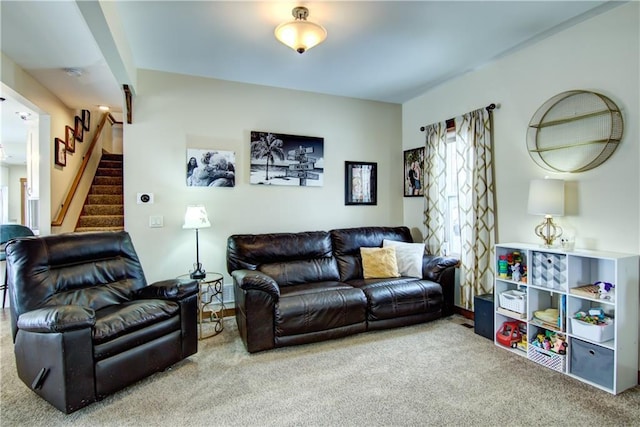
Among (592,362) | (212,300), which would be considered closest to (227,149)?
(212,300)

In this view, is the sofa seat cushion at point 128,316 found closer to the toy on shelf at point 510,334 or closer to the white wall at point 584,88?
the toy on shelf at point 510,334

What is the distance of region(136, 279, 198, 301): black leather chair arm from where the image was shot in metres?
2.52

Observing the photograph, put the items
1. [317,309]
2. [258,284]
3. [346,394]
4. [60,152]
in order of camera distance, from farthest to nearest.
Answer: [60,152]
[317,309]
[258,284]
[346,394]

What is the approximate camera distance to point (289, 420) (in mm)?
1884

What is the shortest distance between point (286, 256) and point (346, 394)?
1.69 metres

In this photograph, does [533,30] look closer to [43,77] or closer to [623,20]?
[623,20]

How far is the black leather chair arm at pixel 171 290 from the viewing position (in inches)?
99.2

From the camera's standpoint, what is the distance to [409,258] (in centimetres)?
374

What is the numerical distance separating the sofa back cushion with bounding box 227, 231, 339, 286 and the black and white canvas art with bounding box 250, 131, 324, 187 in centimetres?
72

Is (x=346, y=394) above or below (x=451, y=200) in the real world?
below

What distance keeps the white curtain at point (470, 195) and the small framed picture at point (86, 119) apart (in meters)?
5.46

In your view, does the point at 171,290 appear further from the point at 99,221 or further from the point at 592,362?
the point at 99,221

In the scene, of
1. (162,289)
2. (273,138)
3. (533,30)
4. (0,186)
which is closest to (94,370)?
(162,289)

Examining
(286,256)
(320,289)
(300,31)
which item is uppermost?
(300,31)
